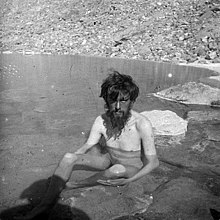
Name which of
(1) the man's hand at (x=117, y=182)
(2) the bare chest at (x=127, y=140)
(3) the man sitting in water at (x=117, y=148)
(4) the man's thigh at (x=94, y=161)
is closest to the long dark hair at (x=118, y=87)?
(3) the man sitting in water at (x=117, y=148)

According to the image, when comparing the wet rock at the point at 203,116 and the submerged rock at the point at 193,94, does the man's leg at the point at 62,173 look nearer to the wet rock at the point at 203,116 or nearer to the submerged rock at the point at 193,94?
the wet rock at the point at 203,116

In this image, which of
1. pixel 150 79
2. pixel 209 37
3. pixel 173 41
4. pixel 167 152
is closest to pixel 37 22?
pixel 173 41

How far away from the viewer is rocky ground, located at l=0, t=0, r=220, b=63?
1614 centimetres

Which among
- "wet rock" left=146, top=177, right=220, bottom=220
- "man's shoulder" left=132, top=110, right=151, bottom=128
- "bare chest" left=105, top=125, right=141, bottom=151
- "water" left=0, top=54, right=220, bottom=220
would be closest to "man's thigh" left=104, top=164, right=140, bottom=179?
"bare chest" left=105, top=125, right=141, bottom=151

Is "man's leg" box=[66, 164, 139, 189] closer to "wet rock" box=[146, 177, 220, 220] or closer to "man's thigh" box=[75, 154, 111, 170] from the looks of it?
"man's thigh" box=[75, 154, 111, 170]

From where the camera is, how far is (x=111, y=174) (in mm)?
3264

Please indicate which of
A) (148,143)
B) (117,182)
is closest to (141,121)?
(148,143)

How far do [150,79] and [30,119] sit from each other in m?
5.17

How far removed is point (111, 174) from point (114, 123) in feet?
1.75

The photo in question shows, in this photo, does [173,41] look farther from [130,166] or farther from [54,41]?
[130,166]

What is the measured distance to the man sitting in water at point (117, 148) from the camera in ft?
10.1

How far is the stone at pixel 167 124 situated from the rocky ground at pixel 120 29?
936cm

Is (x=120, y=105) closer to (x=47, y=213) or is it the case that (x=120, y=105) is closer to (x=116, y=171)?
(x=116, y=171)

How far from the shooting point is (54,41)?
66.6ft
